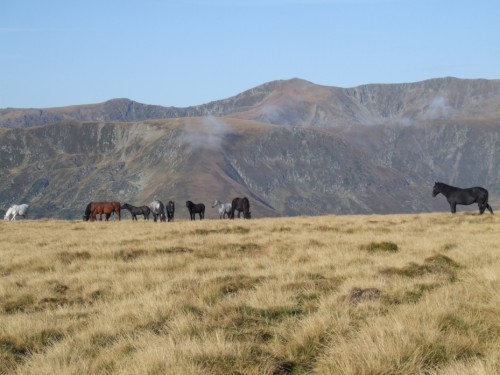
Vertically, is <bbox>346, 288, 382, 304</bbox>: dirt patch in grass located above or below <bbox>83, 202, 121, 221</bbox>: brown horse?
above

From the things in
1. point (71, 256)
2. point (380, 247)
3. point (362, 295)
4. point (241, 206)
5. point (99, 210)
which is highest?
point (362, 295)

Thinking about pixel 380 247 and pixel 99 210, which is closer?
pixel 380 247

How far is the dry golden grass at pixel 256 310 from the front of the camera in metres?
7.02

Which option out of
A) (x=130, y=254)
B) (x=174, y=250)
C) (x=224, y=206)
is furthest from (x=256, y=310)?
(x=224, y=206)

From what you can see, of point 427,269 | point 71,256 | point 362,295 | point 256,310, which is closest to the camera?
point 256,310

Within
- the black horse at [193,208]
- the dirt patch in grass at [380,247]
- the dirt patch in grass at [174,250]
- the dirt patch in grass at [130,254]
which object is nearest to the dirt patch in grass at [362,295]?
the dirt patch in grass at [380,247]

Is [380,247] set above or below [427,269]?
below

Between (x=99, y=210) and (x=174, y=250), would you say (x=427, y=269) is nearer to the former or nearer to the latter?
(x=174, y=250)

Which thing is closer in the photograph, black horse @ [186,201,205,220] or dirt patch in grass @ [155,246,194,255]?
dirt patch in grass @ [155,246,194,255]

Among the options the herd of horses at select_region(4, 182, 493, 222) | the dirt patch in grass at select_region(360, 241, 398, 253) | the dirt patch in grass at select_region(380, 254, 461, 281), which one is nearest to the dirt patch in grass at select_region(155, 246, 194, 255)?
the dirt patch in grass at select_region(360, 241, 398, 253)

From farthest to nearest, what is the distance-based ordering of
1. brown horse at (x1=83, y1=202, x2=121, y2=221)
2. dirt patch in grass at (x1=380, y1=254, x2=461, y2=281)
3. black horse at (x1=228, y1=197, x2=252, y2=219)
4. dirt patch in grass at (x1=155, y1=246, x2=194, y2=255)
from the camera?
1. black horse at (x1=228, y1=197, x2=252, y2=219)
2. brown horse at (x1=83, y1=202, x2=121, y2=221)
3. dirt patch in grass at (x1=155, y1=246, x2=194, y2=255)
4. dirt patch in grass at (x1=380, y1=254, x2=461, y2=281)

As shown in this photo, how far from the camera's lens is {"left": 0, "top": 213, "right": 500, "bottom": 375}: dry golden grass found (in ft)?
23.0

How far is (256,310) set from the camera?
10.3 m

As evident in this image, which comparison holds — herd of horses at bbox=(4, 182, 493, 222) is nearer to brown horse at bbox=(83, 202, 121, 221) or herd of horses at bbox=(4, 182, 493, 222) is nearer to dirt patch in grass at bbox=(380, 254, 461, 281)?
brown horse at bbox=(83, 202, 121, 221)
